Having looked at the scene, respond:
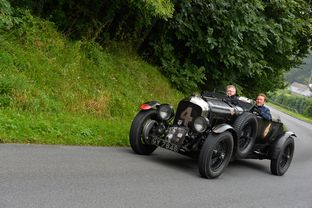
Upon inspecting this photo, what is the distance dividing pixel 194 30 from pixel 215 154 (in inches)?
286

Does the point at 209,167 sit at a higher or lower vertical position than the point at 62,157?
higher

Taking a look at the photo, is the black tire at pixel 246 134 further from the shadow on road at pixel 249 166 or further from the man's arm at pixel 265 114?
the shadow on road at pixel 249 166

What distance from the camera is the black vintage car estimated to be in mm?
8367

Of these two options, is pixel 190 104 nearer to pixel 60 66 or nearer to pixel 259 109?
pixel 259 109

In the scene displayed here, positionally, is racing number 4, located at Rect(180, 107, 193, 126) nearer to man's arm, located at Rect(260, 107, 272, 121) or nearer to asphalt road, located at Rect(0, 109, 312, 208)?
asphalt road, located at Rect(0, 109, 312, 208)

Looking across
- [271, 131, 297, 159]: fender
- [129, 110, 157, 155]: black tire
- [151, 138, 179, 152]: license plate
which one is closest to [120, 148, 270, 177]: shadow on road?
[129, 110, 157, 155]: black tire

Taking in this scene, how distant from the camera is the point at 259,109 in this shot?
1026 centimetres

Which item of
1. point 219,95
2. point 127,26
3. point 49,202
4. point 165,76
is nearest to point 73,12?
point 127,26

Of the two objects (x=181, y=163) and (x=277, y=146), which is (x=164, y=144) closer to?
(x=181, y=163)

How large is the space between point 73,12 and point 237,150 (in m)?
6.75

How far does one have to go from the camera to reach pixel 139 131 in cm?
890

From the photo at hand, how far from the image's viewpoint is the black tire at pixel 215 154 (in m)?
8.07

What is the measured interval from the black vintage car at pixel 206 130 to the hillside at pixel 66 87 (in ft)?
3.32

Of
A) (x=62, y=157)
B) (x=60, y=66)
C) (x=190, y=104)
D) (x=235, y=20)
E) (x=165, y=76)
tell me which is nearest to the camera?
(x=62, y=157)
